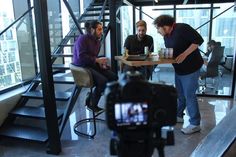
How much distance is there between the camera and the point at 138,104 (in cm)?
85

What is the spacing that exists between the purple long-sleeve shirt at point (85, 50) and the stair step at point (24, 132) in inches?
35.7

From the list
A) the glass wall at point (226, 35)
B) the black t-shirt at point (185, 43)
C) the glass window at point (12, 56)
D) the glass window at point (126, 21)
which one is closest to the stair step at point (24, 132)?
the glass window at point (12, 56)

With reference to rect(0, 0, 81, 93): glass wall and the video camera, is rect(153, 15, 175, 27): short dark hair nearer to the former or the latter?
the video camera

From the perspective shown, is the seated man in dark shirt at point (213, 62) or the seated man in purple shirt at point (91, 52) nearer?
the seated man in purple shirt at point (91, 52)

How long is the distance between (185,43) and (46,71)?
59.8 inches

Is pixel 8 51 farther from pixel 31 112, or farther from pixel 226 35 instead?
pixel 226 35

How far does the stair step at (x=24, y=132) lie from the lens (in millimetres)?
2602

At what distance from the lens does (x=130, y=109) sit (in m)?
0.85

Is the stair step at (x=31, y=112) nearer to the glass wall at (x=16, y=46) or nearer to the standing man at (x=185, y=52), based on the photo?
the glass wall at (x=16, y=46)

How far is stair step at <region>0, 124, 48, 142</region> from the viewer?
8.54ft

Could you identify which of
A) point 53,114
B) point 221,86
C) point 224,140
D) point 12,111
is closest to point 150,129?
point 224,140

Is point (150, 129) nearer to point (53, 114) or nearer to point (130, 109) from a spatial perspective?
point (130, 109)

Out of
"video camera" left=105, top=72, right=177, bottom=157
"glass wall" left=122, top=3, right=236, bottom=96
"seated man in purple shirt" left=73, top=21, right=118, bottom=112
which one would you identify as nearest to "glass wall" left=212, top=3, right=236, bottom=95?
"glass wall" left=122, top=3, right=236, bottom=96

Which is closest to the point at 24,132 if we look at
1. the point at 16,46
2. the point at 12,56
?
the point at 12,56
